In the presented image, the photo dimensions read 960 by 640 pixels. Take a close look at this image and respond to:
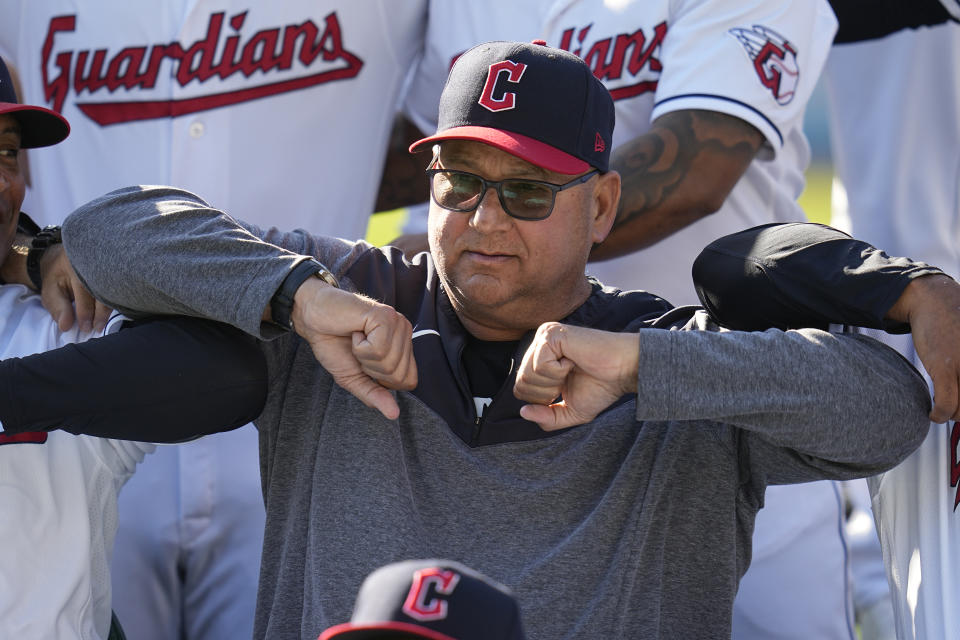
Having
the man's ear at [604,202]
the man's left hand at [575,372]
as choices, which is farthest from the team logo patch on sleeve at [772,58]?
the man's left hand at [575,372]

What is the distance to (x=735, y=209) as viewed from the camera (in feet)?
8.63

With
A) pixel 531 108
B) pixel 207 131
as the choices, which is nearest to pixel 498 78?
pixel 531 108

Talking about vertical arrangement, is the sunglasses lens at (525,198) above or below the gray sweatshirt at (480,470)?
above

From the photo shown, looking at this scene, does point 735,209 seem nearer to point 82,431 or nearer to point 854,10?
point 854,10

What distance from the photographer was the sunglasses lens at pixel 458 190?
1.92 meters

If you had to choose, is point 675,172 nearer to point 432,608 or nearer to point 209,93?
point 209,93

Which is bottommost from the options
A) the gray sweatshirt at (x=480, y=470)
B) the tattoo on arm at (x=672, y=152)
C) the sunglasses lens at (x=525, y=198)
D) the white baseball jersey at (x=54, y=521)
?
the white baseball jersey at (x=54, y=521)

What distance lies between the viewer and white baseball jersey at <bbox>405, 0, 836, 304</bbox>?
8.05ft

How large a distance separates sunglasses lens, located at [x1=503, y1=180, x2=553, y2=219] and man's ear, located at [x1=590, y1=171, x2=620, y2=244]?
161 millimetres

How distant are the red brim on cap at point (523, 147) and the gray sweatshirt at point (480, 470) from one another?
278 mm

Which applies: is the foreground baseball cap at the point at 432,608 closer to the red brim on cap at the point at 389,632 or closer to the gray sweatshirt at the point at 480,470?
the red brim on cap at the point at 389,632

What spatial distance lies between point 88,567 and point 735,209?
4.92 feet

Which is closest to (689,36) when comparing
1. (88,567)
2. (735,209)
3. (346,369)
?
(735,209)

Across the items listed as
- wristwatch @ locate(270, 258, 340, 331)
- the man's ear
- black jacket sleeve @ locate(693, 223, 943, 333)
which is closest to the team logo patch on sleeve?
the man's ear
